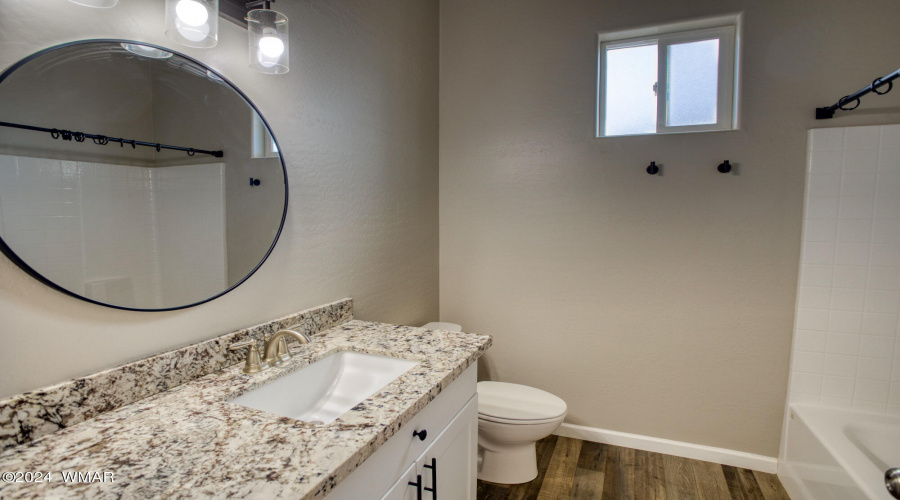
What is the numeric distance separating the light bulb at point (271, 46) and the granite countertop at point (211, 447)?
919mm

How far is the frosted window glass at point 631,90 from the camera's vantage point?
7.57 ft

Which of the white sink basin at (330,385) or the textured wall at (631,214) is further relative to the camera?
the textured wall at (631,214)

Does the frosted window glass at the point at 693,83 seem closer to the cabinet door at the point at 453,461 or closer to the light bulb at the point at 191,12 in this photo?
the cabinet door at the point at 453,461

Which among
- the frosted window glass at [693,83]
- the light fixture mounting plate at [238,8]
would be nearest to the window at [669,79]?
the frosted window glass at [693,83]

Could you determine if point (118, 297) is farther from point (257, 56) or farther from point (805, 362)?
point (805, 362)

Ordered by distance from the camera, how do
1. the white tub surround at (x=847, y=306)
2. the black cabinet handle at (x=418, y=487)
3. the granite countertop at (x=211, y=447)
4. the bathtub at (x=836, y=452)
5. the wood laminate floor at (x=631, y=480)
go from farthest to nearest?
the wood laminate floor at (x=631, y=480) < the white tub surround at (x=847, y=306) < the bathtub at (x=836, y=452) < the black cabinet handle at (x=418, y=487) < the granite countertop at (x=211, y=447)

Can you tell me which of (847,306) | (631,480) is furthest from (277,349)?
(847,306)

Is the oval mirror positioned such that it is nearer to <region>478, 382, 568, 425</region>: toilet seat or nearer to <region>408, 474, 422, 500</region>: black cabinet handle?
<region>408, 474, 422, 500</region>: black cabinet handle

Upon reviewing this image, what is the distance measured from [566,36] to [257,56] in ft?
5.61

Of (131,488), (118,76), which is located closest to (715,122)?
(118,76)

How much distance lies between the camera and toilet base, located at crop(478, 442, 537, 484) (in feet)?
6.71

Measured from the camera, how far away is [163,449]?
0.82 m

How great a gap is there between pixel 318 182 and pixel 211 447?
1.03 metres

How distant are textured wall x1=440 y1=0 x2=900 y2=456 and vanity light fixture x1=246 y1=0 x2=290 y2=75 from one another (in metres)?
1.44
